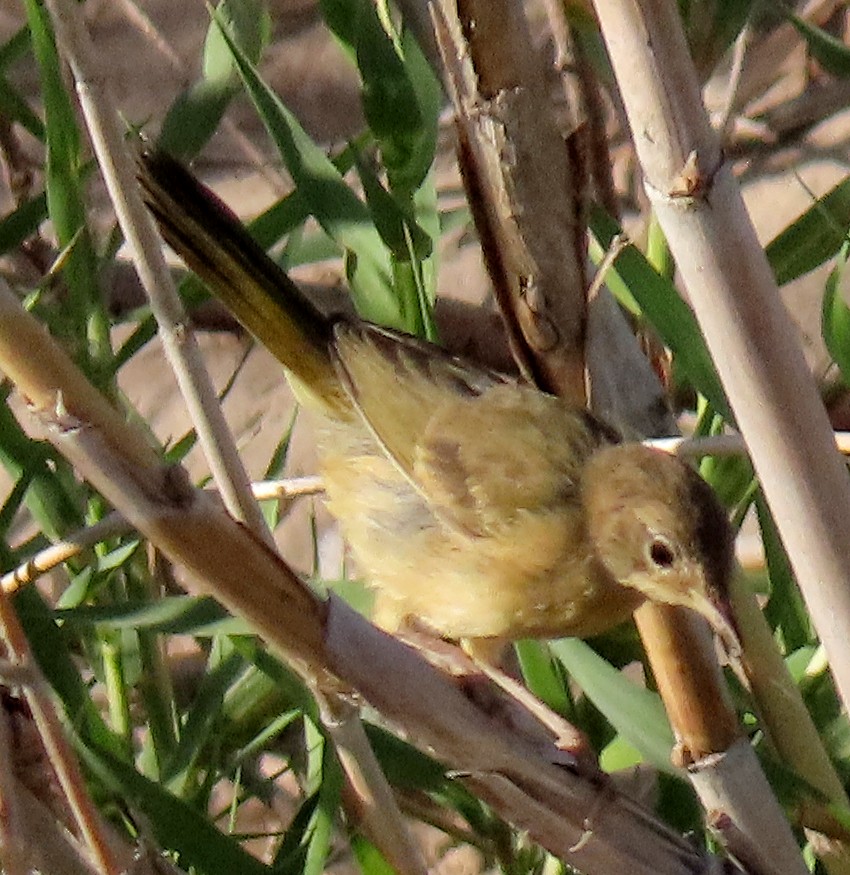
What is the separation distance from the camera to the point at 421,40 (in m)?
1.18

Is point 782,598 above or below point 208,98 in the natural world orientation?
below

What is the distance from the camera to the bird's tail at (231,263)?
1.17 m

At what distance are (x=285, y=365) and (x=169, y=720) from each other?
38 cm

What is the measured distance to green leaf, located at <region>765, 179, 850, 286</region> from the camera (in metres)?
1.19

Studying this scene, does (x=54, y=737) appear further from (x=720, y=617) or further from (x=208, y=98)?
(x=208, y=98)

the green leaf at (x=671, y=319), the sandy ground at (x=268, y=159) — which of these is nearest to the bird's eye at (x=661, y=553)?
the green leaf at (x=671, y=319)

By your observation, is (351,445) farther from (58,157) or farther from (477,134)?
(477,134)

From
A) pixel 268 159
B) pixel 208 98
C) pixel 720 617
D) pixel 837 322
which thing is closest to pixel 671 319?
pixel 837 322

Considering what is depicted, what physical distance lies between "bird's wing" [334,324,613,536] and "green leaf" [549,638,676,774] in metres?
0.29

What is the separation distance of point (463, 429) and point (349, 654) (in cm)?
83

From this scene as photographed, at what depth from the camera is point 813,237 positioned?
123cm

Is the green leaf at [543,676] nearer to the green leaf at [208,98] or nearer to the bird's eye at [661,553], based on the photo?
the bird's eye at [661,553]

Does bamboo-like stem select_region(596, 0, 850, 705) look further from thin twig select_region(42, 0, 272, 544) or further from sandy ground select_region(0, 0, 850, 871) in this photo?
sandy ground select_region(0, 0, 850, 871)

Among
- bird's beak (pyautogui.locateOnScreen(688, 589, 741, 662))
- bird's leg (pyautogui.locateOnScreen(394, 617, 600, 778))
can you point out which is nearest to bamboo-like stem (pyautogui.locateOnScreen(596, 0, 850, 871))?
bird's leg (pyautogui.locateOnScreen(394, 617, 600, 778))
